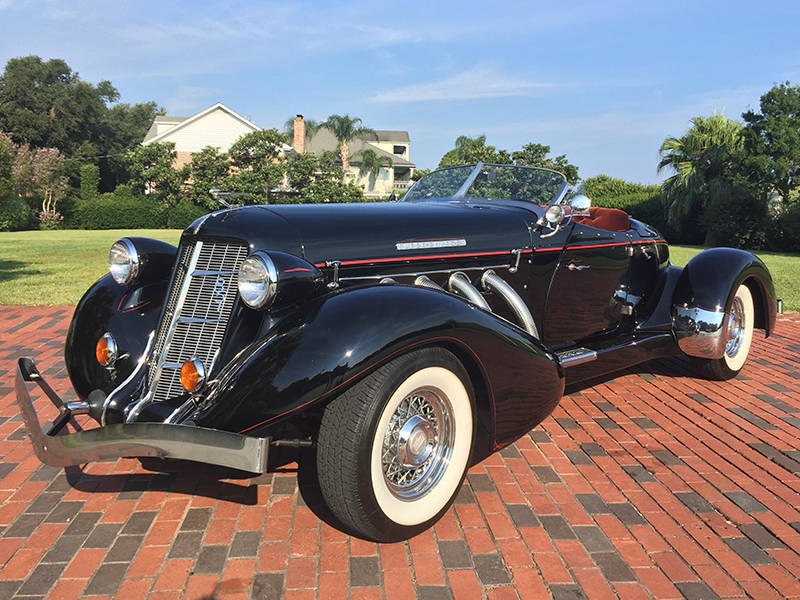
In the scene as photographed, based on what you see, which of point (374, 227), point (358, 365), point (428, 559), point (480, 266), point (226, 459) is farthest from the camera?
point (480, 266)

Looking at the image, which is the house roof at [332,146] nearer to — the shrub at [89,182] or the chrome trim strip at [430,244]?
the shrub at [89,182]

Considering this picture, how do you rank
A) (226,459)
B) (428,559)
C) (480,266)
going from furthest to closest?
(480,266)
(428,559)
(226,459)

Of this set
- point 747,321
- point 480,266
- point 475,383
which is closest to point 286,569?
point 475,383

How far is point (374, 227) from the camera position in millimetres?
3293

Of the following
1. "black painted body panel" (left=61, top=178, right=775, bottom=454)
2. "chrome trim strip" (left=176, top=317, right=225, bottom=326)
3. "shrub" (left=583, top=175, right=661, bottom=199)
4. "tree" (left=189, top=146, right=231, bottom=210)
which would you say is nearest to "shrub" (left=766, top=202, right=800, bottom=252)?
"shrub" (left=583, top=175, right=661, bottom=199)

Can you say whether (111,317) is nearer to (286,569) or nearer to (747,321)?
(286,569)

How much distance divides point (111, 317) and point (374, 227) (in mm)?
1562

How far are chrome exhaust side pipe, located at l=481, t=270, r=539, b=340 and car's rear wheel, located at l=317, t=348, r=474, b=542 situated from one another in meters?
0.95

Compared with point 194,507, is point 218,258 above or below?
above

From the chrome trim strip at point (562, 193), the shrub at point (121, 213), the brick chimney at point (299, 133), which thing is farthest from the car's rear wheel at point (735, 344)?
the brick chimney at point (299, 133)

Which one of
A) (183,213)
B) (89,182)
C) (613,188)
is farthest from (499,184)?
(89,182)

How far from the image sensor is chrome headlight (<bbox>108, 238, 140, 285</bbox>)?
11.4 feet

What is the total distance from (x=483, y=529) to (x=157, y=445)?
146cm

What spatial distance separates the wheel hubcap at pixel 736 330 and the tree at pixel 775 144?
18561mm
